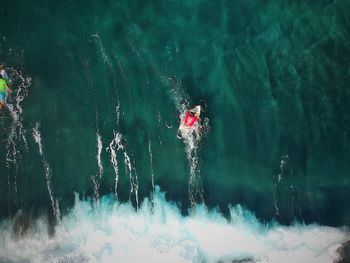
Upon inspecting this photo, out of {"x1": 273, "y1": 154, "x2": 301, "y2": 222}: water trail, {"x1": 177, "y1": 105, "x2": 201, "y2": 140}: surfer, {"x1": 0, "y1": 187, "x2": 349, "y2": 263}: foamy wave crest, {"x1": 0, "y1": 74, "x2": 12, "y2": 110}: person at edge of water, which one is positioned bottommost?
{"x1": 0, "y1": 187, "x2": 349, "y2": 263}: foamy wave crest

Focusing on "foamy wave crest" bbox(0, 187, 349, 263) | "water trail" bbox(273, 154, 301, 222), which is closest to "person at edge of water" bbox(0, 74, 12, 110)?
"foamy wave crest" bbox(0, 187, 349, 263)

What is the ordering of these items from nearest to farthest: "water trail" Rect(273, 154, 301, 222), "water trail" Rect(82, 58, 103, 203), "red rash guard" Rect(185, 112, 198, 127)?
1. "red rash guard" Rect(185, 112, 198, 127)
2. "water trail" Rect(273, 154, 301, 222)
3. "water trail" Rect(82, 58, 103, 203)

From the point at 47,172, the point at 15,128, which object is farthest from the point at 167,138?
the point at 15,128

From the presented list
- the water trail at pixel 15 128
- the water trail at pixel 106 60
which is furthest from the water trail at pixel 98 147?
the water trail at pixel 15 128

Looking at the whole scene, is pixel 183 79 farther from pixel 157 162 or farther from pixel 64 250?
pixel 64 250

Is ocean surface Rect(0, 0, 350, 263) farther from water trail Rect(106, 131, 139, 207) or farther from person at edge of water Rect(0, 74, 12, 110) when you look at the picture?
A: person at edge of water Rect(0, 74, 12, 110)
